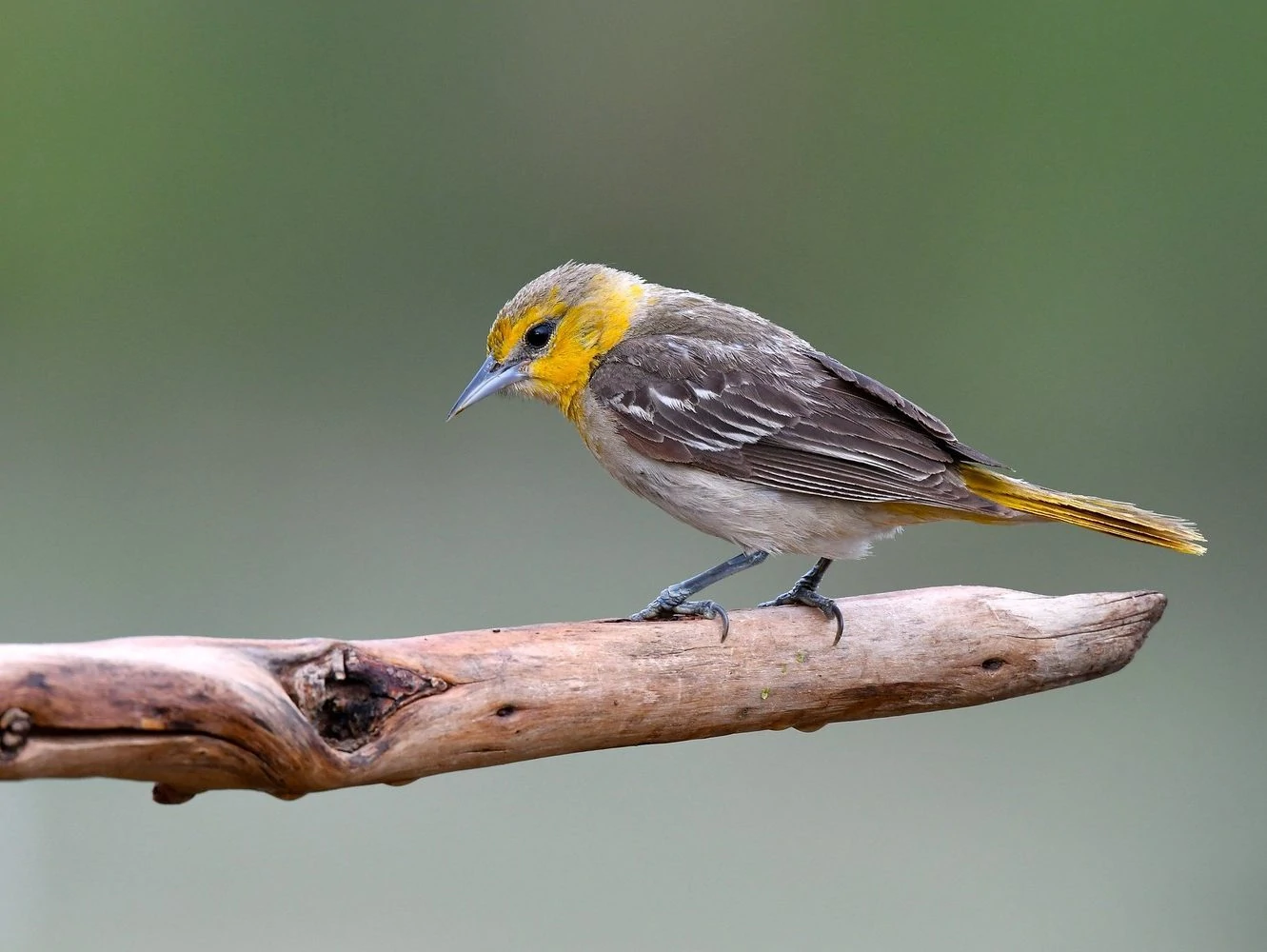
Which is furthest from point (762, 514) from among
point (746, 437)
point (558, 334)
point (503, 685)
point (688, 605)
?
point (503, 685)

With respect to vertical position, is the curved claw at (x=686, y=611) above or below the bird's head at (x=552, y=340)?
below

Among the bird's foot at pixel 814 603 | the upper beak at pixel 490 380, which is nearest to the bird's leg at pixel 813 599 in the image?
the bird's foot at pixel 814 603

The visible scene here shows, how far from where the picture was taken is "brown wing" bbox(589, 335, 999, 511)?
2.87m

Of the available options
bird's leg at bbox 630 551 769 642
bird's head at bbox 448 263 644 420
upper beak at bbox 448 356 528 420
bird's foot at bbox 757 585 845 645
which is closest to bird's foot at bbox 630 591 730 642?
bird's leg at bbox 630 551 769 642

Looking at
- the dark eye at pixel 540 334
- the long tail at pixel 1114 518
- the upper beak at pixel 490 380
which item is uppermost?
the dark eye at pixel 540 334

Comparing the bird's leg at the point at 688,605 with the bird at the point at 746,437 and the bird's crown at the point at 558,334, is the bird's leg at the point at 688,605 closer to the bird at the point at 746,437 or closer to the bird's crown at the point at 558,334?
the bird at the point at 746,437

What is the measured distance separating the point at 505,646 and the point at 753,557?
82 centimetres

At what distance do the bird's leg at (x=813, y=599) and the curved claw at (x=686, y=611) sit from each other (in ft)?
0.72

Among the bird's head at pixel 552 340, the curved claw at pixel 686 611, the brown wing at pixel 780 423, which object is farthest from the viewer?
the bird's head at pixel 552 340

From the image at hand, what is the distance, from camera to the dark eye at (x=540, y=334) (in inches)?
128

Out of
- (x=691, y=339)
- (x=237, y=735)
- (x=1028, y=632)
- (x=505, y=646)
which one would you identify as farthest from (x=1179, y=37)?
(x=237, y=735)

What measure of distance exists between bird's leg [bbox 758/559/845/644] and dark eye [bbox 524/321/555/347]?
87cm

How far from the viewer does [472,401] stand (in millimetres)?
3240

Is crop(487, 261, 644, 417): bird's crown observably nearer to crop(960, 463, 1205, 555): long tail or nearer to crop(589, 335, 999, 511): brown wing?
crop(589, 335, 999, 511): brown wing
